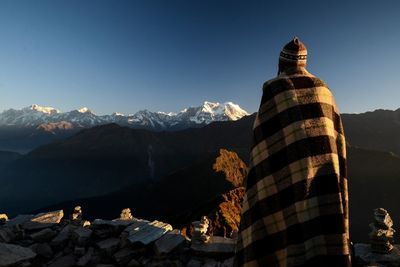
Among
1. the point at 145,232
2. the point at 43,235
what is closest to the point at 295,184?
the point at 145,232

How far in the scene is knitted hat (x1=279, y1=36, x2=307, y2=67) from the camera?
2299 millimetres

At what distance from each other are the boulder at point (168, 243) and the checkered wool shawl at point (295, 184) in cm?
356

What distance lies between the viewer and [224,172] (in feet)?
137

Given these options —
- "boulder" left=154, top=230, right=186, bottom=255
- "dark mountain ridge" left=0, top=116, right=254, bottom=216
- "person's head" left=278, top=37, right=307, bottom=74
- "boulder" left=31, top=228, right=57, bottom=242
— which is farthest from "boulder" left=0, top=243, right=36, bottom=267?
"dark mountain ridge" left=0, top=116, right=254, bottom=216

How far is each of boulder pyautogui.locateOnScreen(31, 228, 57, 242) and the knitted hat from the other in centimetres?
663

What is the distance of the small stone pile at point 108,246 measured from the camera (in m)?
5.52

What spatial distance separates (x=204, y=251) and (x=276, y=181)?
3.88 metres

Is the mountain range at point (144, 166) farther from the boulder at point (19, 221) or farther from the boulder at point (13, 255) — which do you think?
the boulder at point (13, 255)

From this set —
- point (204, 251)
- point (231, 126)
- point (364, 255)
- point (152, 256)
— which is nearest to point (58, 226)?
point (152, 256)

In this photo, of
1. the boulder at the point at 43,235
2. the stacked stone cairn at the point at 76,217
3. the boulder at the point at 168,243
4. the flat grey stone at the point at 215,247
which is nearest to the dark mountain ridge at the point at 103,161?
the stacked stone cairn at the point at 76,217

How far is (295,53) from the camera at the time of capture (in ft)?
7.54

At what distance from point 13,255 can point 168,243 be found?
280 cm

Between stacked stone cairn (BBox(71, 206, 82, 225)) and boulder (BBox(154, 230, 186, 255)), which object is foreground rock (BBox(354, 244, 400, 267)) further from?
stacked stone cairn (BBox(71, 206, 82, 225))

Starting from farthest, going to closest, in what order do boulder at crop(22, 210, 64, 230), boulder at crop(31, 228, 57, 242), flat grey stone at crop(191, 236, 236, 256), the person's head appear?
boulder at crop(22, 210, 64, 230)
boulder at crop(31, 228, 57, 242)
flat grey stone at crop(191, 236, 236, 256)
the person's head
